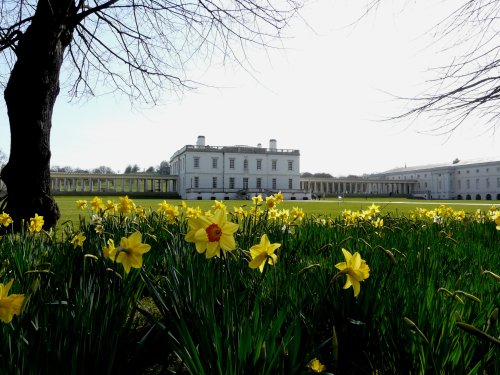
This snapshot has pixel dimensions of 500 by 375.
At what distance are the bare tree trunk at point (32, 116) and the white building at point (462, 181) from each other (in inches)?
3023

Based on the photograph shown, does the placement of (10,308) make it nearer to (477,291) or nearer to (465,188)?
(477,291)

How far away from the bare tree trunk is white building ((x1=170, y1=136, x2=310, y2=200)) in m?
50.3

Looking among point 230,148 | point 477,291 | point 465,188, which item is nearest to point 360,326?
point 477,291

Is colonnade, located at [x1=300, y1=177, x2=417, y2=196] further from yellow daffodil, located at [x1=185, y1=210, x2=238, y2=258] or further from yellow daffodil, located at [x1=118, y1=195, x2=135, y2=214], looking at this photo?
yellow daffodil, located at [x1=185, y1=210, x2=238, y2=258]

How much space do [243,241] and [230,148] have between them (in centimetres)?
5931

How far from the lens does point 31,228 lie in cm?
325

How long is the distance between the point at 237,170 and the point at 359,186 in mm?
36046

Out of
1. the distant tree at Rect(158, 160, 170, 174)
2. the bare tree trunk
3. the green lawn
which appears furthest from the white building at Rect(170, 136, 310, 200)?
the bare tree trunk

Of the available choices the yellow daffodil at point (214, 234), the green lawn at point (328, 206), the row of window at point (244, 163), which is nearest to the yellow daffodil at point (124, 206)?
the green lawn at point (328, 206)

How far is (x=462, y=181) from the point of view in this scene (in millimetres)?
75250

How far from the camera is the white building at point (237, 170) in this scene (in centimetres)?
5903

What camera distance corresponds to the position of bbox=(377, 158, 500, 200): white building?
70000 mm

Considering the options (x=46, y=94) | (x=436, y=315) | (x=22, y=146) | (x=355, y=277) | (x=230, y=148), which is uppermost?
(x=230, y=148)

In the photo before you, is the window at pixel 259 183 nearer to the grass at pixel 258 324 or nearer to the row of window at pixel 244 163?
the row of window at pixel 244 163
